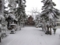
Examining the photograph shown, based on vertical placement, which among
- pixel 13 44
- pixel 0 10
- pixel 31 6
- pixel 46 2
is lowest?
pixel 13 44

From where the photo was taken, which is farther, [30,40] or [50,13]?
[50,13]

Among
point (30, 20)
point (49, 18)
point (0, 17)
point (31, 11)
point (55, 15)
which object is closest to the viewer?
point (0, 17)

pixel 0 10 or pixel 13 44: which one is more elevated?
pixel 0 10

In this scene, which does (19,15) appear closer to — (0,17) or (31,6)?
(0,17)

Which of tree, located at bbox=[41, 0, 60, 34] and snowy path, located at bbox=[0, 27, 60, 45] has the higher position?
tree, located at bbox=[41, 0, 60, 34]

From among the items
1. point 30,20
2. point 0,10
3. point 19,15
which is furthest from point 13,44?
point 30,20

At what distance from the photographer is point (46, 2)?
13469mm

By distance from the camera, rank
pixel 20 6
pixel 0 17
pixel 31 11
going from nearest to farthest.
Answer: pixel 0 17
pixel 20 6
pixel 31 11

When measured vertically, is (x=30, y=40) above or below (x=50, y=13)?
below

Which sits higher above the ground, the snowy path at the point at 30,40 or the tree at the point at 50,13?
the tree at the point at 50,13

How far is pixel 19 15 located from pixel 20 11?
1.00 metres

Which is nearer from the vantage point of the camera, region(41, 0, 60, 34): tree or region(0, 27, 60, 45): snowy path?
region(0, 27, 60, 45): snowy path

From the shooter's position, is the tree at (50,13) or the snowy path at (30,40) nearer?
the snowy path at (30,40)

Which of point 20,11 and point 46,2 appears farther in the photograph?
point 20,11
